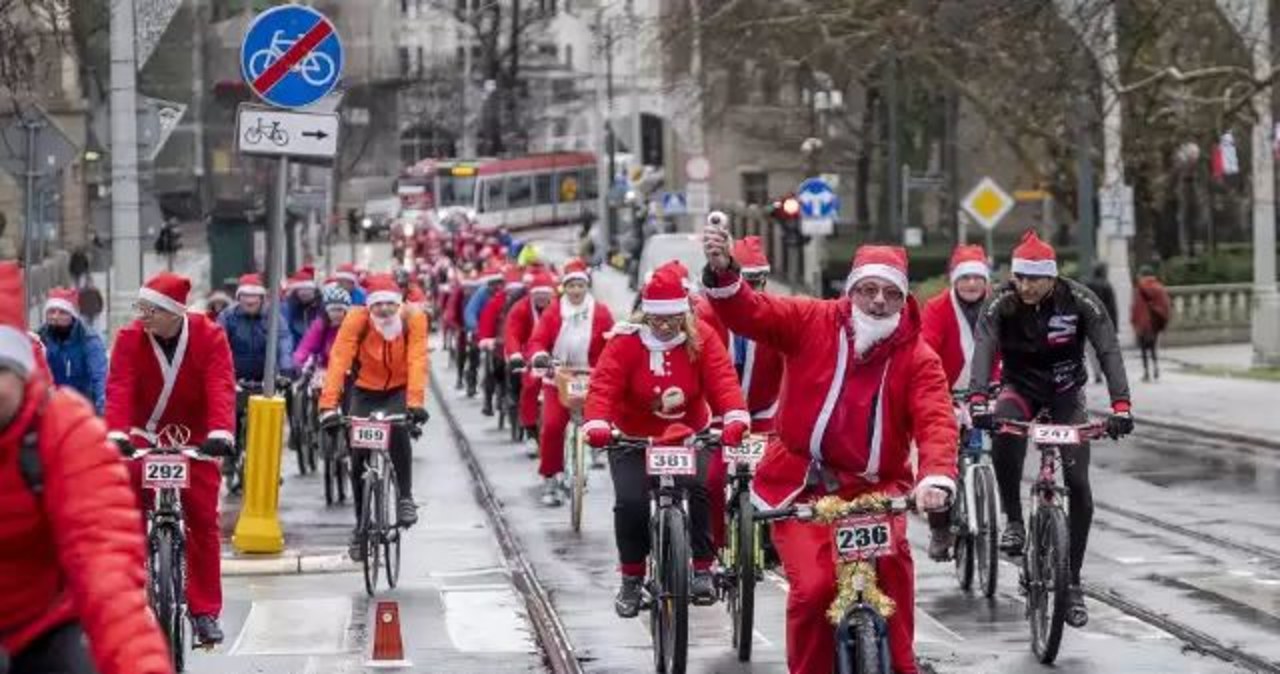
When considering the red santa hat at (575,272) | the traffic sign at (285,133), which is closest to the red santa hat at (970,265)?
the traffic sign at (285,133)

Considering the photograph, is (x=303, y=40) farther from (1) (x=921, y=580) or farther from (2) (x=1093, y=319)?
(2) (x=1093, y=319)

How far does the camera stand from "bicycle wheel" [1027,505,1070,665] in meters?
12.8

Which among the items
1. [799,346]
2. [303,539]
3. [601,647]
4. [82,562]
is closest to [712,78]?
[303,539]

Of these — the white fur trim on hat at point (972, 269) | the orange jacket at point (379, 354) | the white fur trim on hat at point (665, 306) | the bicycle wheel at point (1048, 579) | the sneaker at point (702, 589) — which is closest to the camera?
the bicycle wheel at point (1048, 579)

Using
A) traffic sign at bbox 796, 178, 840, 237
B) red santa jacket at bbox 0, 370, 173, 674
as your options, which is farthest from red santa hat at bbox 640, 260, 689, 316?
traffic sign at bbox 796, 178, 840, 237

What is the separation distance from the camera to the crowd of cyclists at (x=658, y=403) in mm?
5969

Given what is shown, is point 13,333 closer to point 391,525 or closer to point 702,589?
point 702,589

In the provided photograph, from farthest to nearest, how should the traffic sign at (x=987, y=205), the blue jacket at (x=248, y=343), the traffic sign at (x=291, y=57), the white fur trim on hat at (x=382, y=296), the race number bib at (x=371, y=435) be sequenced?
the traffic sign at (x=987, y=205)
the blue jacket at (x=248, y=343)
the traffic sign at (x=291, y=57)
the white fur trim on hat at (x=382, y=296)
the race number bib at (x=371, y=435)

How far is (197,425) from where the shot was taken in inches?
512

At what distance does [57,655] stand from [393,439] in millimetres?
10951

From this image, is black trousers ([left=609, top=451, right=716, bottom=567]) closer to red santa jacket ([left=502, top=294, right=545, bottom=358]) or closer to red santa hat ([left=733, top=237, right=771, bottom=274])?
red santa hat ([left=733, top=237, right=771, bottom=274])

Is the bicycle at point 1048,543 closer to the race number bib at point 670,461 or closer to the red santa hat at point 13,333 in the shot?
the race number bib at point 670,461

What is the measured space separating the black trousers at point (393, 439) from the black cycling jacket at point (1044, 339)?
14.6 ft

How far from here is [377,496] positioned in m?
16.5
